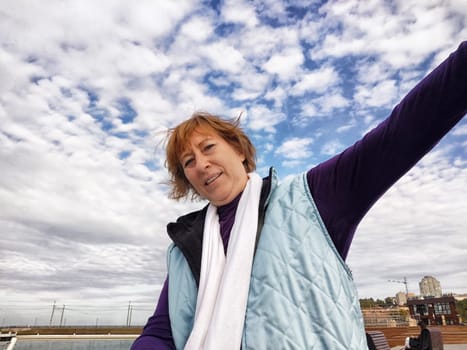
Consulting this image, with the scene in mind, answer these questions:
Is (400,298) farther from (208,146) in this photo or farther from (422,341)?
(208,146)

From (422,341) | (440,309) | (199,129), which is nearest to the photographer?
(199,129)

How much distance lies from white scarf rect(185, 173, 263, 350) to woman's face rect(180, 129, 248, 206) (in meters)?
0.10

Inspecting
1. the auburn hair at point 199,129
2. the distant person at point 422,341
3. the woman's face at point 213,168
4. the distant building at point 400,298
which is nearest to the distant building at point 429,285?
the distant building at point 400,298

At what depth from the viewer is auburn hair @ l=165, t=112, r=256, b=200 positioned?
125cm

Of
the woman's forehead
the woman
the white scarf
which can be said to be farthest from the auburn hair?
the white scarf

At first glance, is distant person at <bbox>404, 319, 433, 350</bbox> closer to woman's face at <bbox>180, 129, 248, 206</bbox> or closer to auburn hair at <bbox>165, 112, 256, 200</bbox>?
auburn hair at <bbox>165, 112, 256, 200</bbox>

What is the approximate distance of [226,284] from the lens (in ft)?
2.87

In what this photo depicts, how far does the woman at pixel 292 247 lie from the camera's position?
675 millimetres

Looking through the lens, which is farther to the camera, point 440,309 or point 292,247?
point 440,309

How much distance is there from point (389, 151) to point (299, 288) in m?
0.37

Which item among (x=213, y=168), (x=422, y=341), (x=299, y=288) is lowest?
(x=422, y=341)

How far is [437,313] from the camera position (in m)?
44.5

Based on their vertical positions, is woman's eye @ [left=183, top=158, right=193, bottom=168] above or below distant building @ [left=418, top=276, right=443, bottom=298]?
below

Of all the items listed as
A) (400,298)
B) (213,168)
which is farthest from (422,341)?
(400,298)
